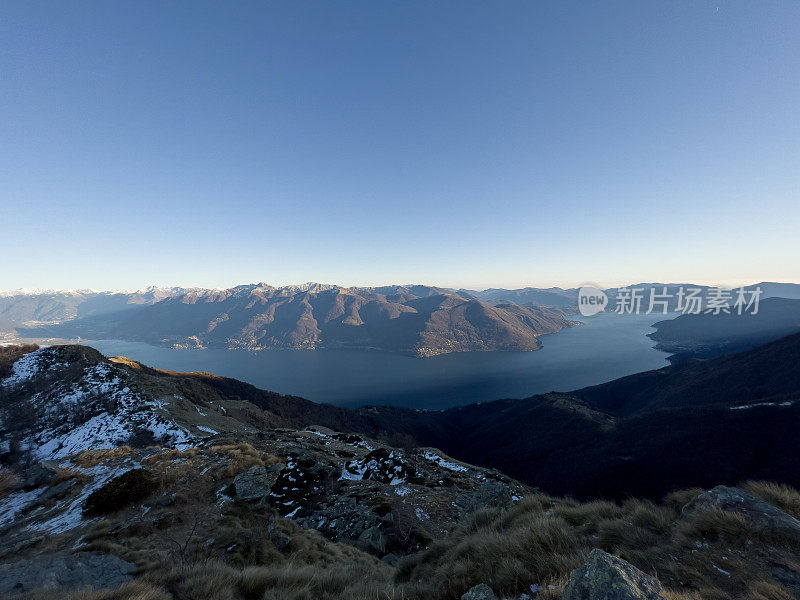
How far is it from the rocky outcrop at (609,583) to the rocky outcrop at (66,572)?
1069cm

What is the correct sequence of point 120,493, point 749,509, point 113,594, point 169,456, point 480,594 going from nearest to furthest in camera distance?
point 480,594 < point 113,594 < point 749,509 < point 120,493 < point 169,456

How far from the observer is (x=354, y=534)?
593 inches

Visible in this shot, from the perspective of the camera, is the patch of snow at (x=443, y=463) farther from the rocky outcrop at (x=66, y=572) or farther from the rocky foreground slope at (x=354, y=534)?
the rocky outcrop at (x=66, y=572)

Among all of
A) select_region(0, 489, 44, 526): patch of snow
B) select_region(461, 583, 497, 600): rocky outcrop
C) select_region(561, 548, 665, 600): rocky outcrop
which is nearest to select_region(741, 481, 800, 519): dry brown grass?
select_region(561, 548, 665, 600): rocky outcrop

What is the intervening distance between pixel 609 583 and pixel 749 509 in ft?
18.3

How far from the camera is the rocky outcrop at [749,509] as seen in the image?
17.5 feet

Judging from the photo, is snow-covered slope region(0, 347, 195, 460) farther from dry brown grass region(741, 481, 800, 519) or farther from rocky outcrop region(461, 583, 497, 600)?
dry brown grass region(741, 481, 800, 519)

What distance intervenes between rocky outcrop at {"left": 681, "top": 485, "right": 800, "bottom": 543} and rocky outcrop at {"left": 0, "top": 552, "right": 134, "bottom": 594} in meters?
14.4

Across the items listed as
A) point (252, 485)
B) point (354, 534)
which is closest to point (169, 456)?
point (252, 485)

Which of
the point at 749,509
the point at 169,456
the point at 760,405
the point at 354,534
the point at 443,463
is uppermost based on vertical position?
the point at 749,509

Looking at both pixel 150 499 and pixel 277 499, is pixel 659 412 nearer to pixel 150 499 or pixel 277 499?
pixel 277 499

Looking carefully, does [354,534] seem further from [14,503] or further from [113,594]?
[14,503]

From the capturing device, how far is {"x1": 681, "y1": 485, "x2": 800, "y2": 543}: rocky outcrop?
5.32 m

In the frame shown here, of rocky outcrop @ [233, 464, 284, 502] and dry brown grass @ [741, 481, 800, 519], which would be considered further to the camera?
rocky outcrop @ [233, 464, 284, 502]
